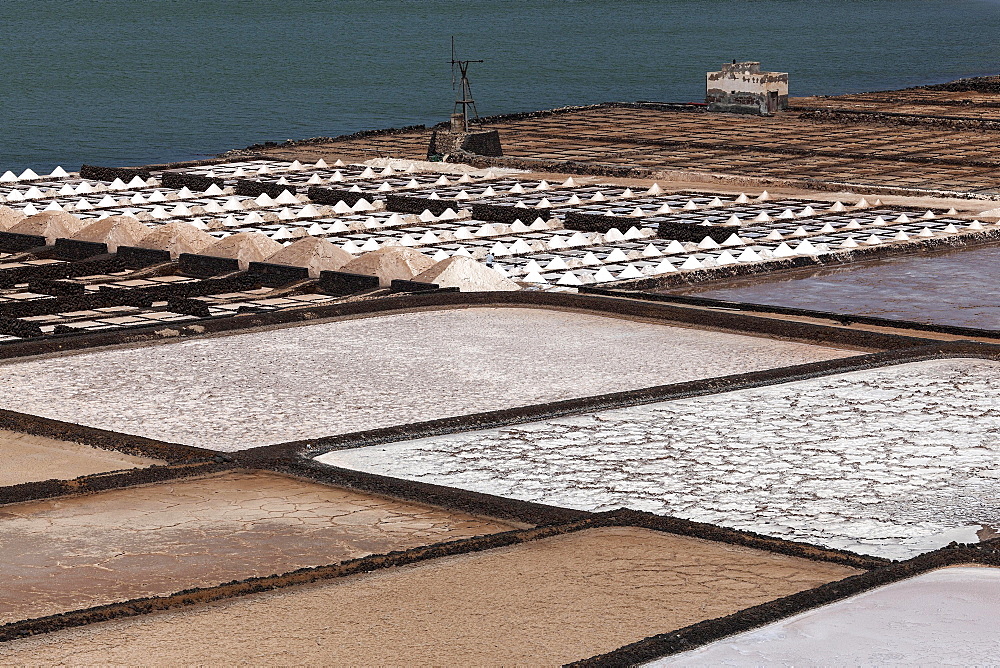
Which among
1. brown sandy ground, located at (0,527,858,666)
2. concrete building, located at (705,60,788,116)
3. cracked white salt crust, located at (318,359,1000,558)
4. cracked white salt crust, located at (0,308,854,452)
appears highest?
concrete building, located at (705,60,788,116)

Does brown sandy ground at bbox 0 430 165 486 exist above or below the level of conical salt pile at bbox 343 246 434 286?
below

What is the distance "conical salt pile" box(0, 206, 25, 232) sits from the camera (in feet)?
35.4

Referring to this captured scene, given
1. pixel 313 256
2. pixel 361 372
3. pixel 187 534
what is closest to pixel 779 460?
pixel 187 534

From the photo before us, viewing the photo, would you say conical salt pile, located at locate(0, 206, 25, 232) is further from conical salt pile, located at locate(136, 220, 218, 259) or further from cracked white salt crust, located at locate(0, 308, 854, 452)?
cracked white salt crust, located at locate(0, 308, 854, 452)

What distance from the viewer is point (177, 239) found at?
958 cm

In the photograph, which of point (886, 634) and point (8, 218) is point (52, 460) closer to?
point (886, 634)

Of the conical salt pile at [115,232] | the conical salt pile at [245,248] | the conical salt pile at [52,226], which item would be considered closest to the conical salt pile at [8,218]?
the conical salt pile at [52,226]

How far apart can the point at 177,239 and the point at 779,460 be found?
5682mm

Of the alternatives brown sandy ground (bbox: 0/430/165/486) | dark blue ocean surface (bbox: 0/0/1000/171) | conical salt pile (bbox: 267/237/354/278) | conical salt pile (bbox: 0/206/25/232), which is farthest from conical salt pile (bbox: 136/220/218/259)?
dark blue ocean surface (bbox: 0/0/1000/171)

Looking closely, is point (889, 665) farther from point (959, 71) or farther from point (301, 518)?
point (959, 71)

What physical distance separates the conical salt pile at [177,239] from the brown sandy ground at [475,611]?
6011 mm

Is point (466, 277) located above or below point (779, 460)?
above

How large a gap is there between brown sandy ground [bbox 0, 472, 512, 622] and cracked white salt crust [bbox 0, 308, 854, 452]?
0.60 meters

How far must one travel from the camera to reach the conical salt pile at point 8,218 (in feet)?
35.4
